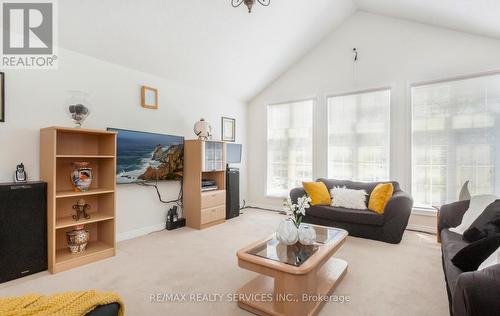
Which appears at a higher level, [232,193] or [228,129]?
[228,129]

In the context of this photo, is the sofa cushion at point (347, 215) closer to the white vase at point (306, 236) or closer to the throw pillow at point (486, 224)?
the throw pillow at point (486, 224)

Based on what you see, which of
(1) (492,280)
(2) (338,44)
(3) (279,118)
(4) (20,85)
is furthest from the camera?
(3) (279,118)

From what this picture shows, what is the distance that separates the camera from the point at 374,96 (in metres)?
4.36

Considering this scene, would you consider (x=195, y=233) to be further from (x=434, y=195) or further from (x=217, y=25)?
(x=434, y=195)

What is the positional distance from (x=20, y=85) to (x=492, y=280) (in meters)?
4.11

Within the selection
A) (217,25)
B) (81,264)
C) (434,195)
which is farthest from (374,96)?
(81,264)

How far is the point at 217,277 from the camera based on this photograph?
2434 mm

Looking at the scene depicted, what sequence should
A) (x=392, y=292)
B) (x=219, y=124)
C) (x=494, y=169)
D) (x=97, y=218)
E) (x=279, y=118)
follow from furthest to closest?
(x=279, y=118), (x=219, y=124), (x=494, y=169), (x=97, y=218), (x=392, y=292)

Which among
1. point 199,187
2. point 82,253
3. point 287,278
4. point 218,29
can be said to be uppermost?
point 218,29

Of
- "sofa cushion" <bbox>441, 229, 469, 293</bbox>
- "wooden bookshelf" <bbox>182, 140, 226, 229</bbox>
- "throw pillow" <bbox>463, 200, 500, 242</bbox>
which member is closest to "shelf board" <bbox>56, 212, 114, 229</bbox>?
"wooden bookshelf" <bbox>182, 140, 226, 229</bbox>

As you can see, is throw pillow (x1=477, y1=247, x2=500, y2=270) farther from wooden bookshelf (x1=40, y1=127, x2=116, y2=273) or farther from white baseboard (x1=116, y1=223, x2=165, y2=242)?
white baseboard (x1=116, y1=223, x2=165, y2=242)

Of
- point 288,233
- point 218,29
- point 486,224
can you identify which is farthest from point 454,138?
point 218,29

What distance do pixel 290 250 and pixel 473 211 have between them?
202 cm

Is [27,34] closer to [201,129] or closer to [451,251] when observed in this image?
[201,129]
